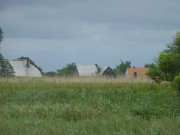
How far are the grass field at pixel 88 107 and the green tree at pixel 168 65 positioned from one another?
4.94 feet

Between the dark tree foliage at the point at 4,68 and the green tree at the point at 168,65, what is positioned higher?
the dark tree foliage at the point at 4,68

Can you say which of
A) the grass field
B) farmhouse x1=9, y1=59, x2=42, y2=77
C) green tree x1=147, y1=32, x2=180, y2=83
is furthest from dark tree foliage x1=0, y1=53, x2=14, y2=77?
green tree x1=147, y1=32, x2=180, y2=83

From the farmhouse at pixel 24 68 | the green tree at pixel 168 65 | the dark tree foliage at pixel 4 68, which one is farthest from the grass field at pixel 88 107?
the farmhouse at pixel 24 68

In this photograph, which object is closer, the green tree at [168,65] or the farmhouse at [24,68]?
the green tree at [168,65]

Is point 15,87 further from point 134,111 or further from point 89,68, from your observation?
point 89,68

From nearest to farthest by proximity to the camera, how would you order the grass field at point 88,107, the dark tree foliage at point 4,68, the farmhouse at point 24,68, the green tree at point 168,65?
the grass field at point 88,107 < the green tree at point 168,65 < the dark tree foliage at point 4,68 < the farmhouse at point 24,68

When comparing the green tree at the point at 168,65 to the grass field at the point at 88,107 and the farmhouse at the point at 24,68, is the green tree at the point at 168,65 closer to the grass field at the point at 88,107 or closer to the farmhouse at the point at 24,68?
the grass field at the point at 88,107

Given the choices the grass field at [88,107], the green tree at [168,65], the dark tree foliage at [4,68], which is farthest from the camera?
the dark tree foliage at [4,68]

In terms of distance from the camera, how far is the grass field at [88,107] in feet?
24.9

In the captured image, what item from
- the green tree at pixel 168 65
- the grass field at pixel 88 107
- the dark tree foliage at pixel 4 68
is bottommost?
the grass field at pixel 88 107

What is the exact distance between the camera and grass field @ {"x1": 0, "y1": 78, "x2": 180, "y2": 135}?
7.59m

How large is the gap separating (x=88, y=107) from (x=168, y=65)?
4705mm

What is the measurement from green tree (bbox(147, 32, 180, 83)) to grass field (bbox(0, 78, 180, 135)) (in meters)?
1.50

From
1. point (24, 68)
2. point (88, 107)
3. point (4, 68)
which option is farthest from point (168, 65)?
point (24, 68)
